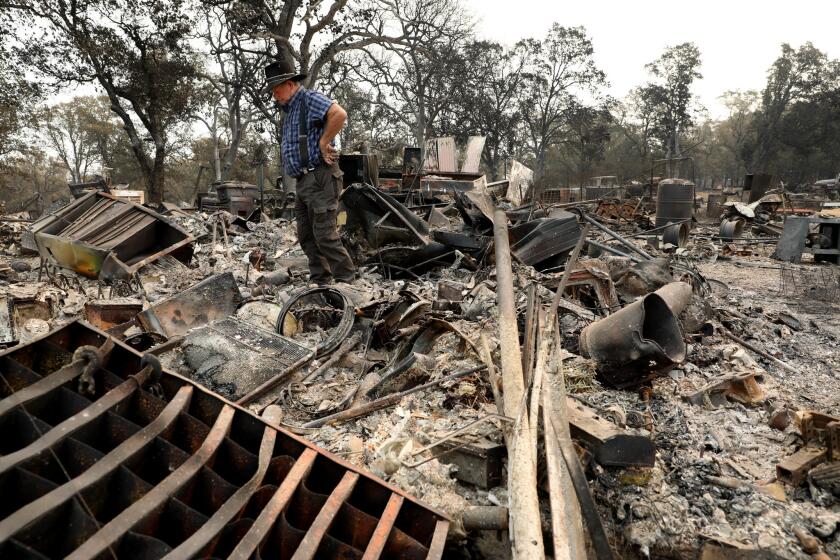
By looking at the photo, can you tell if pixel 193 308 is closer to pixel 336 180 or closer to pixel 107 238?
pixel 336 180

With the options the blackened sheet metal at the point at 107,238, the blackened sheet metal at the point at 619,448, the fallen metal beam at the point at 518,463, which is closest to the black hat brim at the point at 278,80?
the blackened sheet metal at the point at 107,238

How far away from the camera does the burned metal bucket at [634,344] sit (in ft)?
9.55

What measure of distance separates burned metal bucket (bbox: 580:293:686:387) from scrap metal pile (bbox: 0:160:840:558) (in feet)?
0.05

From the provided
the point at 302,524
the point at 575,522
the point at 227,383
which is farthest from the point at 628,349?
the point at 227,383

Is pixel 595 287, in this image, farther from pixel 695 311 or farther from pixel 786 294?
pixel 786 294

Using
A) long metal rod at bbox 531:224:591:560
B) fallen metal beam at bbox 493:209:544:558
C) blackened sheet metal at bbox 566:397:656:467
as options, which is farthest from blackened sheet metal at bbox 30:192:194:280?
blackened sheet metal at bbox 566:397:656:467

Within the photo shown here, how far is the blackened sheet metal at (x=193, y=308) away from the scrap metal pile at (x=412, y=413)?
19 millimetres

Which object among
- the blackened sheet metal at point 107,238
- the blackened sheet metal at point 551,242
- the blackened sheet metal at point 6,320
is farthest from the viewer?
the blackened sheet metal at point 551,242

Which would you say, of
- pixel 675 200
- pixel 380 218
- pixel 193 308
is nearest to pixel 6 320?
pixel 193 308

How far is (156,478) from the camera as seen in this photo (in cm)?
162

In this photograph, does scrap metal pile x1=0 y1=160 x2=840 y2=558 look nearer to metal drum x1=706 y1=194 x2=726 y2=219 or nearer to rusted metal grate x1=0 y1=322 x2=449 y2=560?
rusted metal grate x1=0 y1=322 x2=449 y2=560

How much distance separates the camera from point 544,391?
2348mm

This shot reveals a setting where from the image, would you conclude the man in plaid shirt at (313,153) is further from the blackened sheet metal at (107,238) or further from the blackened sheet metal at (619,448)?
the blackened sheet metal at (619,448)

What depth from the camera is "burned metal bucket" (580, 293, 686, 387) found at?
291cm
